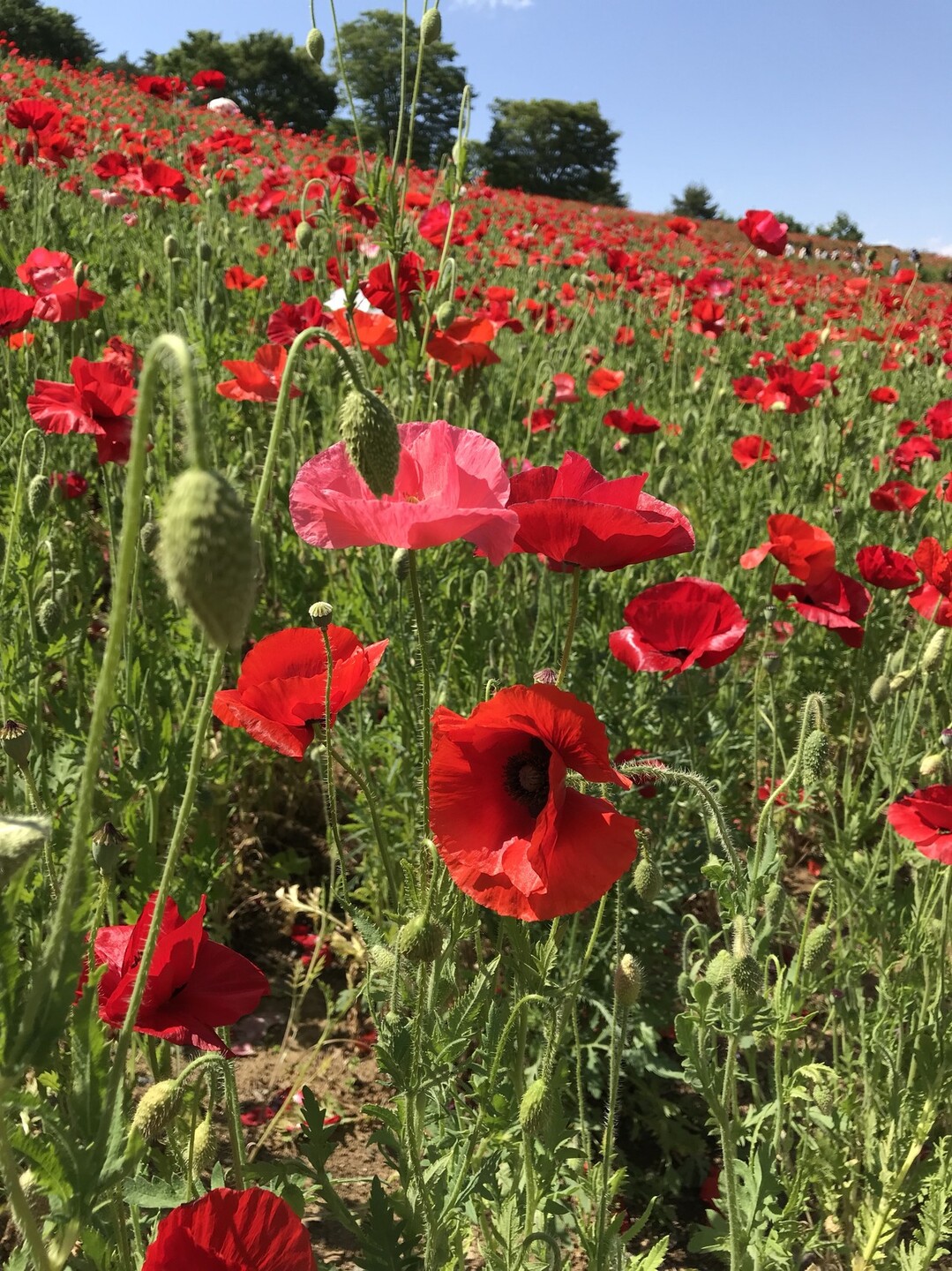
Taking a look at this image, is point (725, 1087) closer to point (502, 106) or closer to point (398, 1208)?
point (398, 1208)

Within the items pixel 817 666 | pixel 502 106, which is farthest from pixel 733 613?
pixel 502 106

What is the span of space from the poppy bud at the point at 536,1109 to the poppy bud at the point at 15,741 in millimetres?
682

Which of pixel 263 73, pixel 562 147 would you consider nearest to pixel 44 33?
pixel 263 73

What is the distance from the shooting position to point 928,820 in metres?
1.45

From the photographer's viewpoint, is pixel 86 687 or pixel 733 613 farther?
pixel 86 687

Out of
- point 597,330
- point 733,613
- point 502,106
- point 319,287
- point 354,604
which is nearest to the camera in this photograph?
point 733,613

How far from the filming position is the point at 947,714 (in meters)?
2.47

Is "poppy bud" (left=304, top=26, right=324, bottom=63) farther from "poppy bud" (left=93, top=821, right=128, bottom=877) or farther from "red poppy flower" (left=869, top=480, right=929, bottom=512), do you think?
"red poppy flower" (left=869, top=480, right=929, bottom=512)

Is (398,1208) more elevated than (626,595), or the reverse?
(626,595)

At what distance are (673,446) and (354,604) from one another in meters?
2.08

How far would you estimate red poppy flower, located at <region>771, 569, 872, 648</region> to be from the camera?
72.6 inches

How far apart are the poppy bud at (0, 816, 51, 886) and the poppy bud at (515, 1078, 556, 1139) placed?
555mm

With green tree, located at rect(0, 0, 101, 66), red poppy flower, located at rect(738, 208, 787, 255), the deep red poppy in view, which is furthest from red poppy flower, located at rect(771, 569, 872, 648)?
green tree, located at rect(0, 0, 101, 66)

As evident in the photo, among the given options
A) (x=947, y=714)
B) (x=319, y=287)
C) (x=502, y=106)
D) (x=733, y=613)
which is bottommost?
(x=947, y=714)
